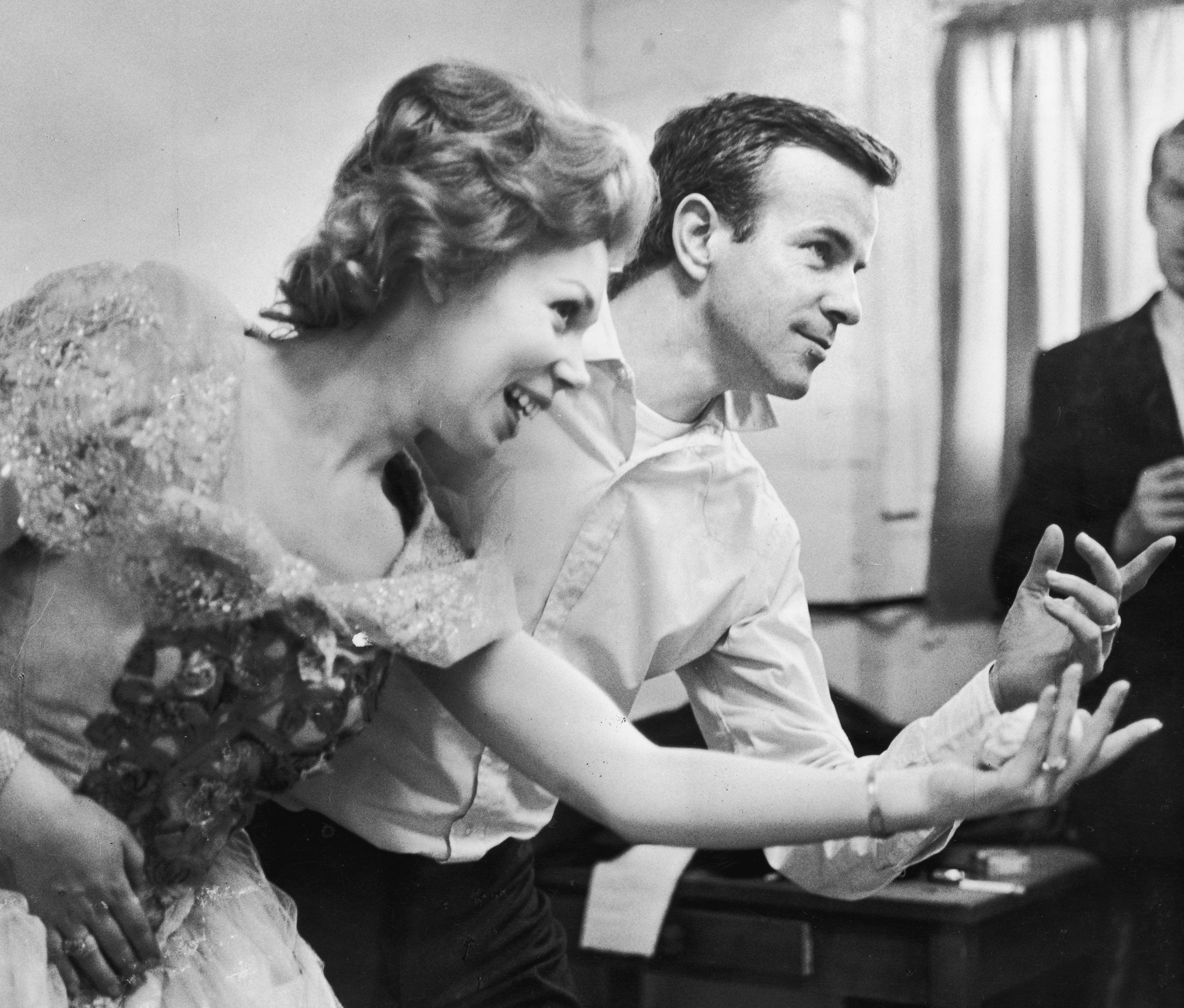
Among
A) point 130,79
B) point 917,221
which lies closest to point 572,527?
point 917,221

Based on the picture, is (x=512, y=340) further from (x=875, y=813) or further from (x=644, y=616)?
(x=875, y=813)

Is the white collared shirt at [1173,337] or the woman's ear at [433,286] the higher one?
the woman's ear at [433,286]

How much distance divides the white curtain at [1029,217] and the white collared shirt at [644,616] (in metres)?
0.19

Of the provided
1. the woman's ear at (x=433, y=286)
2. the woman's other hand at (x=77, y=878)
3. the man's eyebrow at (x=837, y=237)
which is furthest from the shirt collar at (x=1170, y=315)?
the woman's other hand at (x=77, y=878)

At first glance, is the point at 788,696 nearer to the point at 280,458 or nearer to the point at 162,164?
the point at 280,458

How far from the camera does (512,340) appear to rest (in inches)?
45.0

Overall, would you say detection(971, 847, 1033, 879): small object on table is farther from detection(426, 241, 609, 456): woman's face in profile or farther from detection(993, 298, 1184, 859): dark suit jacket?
detection(426, 241, 609, 456): woman's face in profile

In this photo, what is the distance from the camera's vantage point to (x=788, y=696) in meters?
1.28

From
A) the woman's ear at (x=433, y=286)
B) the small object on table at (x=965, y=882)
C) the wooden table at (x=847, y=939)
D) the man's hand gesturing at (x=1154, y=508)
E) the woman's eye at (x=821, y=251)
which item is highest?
the woman's eye at (x=821, y=251)

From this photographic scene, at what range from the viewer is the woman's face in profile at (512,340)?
1.14 metres

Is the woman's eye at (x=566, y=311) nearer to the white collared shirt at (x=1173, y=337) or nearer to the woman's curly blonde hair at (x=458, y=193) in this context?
the woman's curly blonde hair at (x=458, y=193)

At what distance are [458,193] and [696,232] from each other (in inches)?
9.9

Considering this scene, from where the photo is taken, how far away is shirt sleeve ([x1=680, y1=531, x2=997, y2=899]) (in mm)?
1254

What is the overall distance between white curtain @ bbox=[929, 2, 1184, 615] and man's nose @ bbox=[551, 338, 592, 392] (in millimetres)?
416
